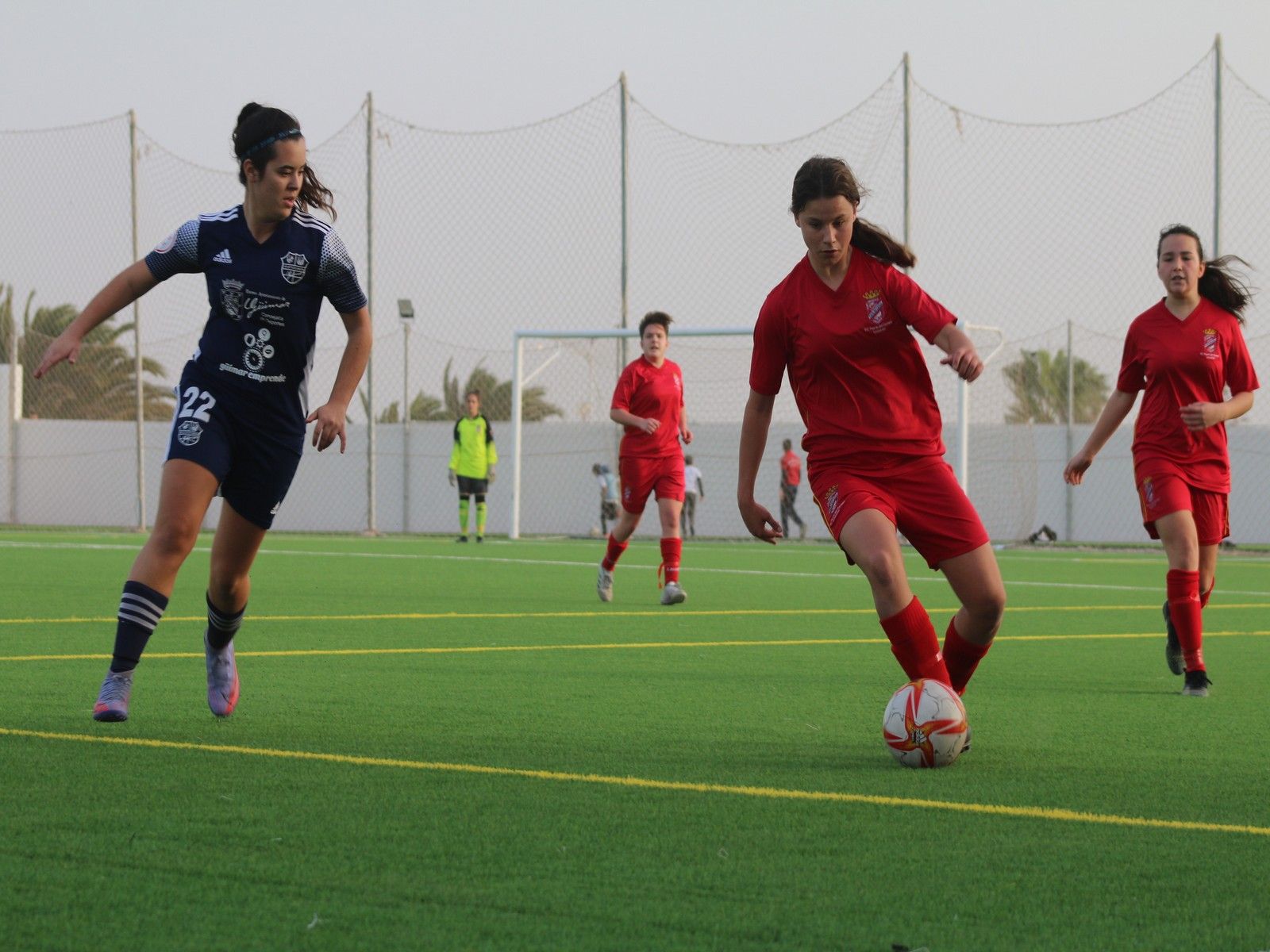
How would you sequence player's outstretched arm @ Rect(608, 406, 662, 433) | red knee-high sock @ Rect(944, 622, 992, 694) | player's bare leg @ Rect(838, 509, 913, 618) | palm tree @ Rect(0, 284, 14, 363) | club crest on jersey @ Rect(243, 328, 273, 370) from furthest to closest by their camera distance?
1. palm tree @ Rect(0, 284, 14, 363)
2. player's outstretched arm @ Rect(608, 406, 662, 433)
3. red knee-high sock @ Rect(944, 622, 992, 694)
4. club crest on jersey @ Rect(243, 328, 273, 370)
5. player's bare leg @ Rect(838, 509, 913, 618)

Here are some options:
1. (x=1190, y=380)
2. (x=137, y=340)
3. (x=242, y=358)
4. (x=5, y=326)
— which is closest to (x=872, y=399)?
(x=242, y=358)

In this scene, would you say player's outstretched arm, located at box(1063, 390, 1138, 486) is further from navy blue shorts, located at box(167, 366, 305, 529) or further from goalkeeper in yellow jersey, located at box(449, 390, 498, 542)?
goalkeeper in yellow jersey, located at box(449, 390, 498, 542)

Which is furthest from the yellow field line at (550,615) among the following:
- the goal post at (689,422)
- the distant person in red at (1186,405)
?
the goal post at (689,422)

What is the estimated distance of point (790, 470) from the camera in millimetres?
31484

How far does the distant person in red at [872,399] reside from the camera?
5648 mm

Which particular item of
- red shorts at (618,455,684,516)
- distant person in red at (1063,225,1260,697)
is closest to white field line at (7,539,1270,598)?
red shorts at (618,455,684,516)

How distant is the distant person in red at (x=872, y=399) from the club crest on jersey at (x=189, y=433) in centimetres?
177

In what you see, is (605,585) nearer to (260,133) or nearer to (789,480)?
(260,133)

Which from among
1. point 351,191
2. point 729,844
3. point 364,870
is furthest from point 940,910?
point 351,191

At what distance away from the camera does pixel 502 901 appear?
3527 millimetres

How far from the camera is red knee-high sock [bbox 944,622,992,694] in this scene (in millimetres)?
6102

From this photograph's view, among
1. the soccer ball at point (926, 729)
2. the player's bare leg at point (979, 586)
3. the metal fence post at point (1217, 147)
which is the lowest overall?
the soccer ball at point (926, 729)

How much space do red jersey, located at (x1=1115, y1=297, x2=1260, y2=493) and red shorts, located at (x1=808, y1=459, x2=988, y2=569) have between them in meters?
2.71

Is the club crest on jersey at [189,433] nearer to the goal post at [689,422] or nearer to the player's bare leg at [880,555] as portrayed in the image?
the player's bare leg at [880,555]
